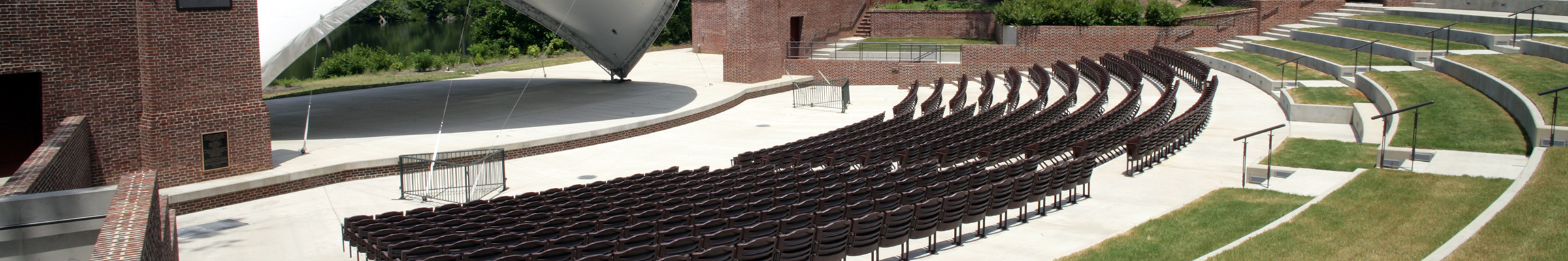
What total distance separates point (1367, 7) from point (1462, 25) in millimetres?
9036

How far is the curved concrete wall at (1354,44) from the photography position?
2361 centimetres

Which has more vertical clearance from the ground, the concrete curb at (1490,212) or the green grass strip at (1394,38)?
the green grass strip at (1394,38)

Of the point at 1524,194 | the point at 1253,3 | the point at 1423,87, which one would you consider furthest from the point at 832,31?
the point at 1524,194

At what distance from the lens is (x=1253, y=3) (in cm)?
3572

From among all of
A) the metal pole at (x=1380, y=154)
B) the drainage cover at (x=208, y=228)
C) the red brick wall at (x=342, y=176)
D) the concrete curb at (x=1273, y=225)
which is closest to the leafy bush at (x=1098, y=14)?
the red brick wall at (x=342, y=176)

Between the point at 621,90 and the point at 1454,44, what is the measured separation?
20842mm

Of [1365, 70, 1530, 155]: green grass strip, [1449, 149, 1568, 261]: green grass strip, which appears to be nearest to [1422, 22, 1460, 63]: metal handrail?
[1365, 70, 1530, 155]: green grass strip

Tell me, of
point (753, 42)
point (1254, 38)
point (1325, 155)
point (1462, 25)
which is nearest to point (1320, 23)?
point (1254, 38)

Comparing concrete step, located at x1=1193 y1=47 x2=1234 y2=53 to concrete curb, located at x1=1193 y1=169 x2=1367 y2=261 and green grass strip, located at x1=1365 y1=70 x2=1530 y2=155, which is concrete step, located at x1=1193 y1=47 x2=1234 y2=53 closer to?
green grass strip, located at x1=1365 y1=70 x2=1530 y2=155

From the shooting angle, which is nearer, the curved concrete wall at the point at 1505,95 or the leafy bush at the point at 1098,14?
the curved concrete wall at the point at 1505,95

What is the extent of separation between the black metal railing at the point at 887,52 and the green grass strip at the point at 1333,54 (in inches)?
380

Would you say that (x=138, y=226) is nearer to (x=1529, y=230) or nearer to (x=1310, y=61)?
(x=1529, y=230)

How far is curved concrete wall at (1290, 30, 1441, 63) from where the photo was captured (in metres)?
23.6

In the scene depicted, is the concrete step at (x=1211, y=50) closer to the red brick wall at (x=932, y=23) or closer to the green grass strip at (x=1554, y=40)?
the green grass strip at (x=1554, y=40)
